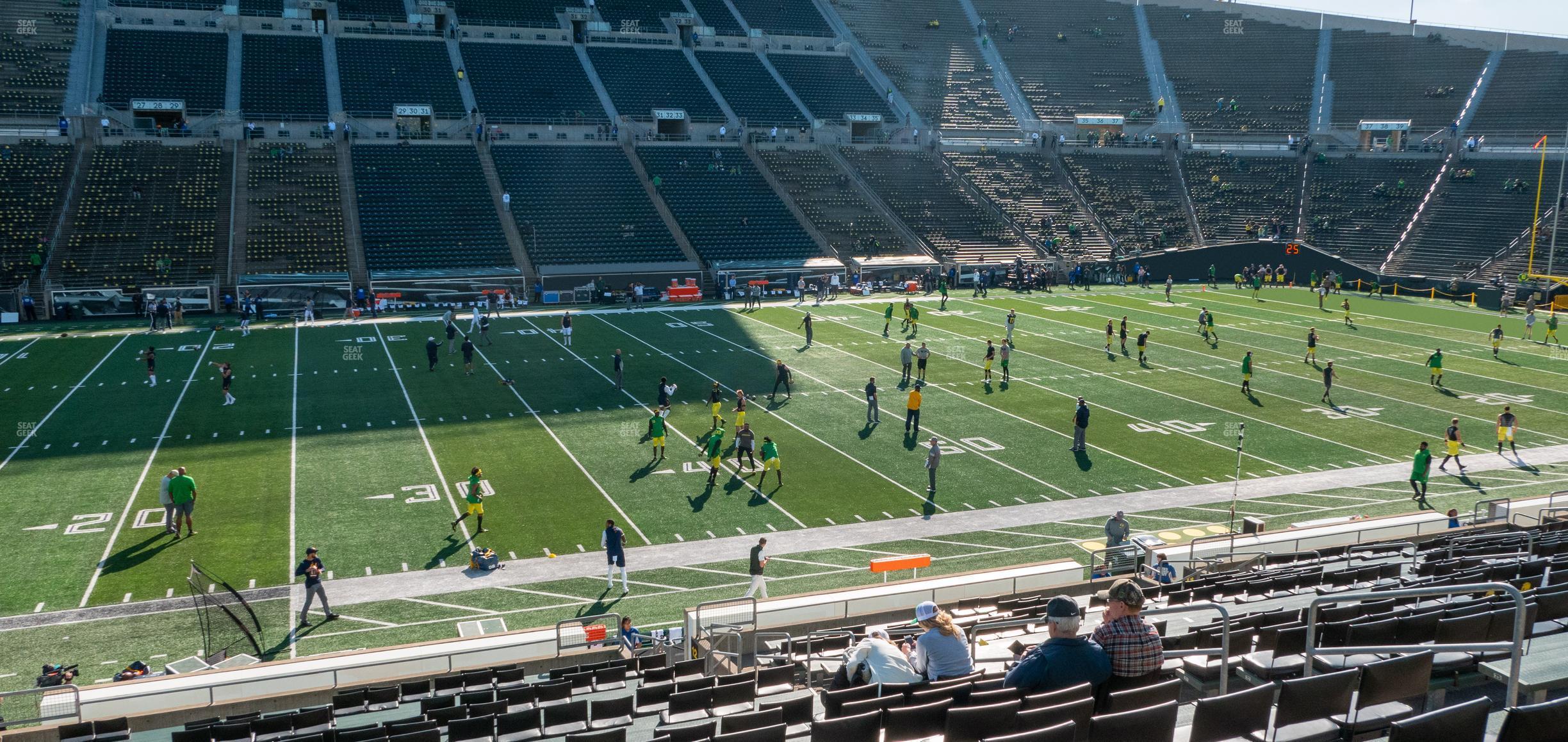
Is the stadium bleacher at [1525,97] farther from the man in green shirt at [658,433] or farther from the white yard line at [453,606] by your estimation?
the white yard line at [453,606]

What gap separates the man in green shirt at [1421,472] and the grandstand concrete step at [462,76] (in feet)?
176

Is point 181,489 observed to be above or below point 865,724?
below

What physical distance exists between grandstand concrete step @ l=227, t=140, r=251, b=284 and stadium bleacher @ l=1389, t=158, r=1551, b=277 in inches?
2286

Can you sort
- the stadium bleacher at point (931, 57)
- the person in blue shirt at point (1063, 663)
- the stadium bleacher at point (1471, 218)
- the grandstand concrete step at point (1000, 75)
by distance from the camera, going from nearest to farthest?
the person in blue shirt at point (1063, 663)
the stadium bleacher at point (1471, 218)
the stadium bleacher at point (931, 57)
the grandstand concrete step at point (1000, 75)

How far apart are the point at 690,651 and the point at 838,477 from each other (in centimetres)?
1135

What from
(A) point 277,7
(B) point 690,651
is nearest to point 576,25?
(A) point 277,7

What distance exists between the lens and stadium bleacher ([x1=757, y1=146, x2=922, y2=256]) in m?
59.9

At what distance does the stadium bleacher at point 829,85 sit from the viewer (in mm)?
73188

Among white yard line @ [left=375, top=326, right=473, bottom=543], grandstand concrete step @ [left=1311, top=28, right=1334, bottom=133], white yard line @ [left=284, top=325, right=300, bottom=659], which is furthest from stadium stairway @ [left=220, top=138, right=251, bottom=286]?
grandstand concrete step @ [left=1311, top=28, right=1334, bottom=133]

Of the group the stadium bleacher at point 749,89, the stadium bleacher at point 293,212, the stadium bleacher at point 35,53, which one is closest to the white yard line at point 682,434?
the stadium bleacher at point 293,212

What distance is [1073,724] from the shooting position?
6.21 metres

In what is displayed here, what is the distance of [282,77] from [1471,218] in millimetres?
68225

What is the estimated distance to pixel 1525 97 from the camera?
70938 mm

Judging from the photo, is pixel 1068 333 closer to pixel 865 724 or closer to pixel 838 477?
pixel 838 477
